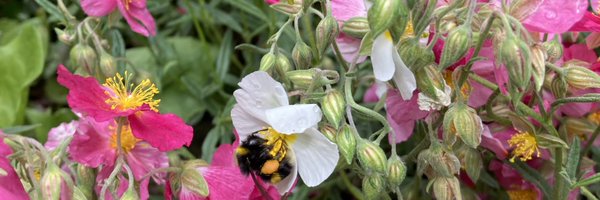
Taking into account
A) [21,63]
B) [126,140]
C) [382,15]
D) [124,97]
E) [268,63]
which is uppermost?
[382,15]

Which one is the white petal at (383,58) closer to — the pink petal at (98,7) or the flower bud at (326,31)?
the flower bud at (326,31)

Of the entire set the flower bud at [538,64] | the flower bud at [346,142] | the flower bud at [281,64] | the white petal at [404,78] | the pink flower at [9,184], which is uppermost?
the flower bud at [538,64]

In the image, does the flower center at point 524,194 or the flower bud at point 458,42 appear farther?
the flower center at point 524,194

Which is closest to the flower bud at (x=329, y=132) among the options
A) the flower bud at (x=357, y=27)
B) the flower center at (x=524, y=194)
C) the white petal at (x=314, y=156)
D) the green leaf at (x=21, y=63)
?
the white petal at (x=314, y=156)

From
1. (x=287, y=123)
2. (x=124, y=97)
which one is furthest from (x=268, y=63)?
(x=124, y=97)

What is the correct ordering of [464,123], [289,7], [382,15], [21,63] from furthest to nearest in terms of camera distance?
1. [21,63]
2. [289,7]
3. [464,123]
4. [382,15]

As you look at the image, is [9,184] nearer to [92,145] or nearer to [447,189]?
[92,145]

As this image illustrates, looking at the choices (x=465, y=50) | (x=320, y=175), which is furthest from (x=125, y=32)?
(x=465, y=50)
